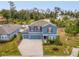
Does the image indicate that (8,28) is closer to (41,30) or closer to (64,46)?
(41,30)

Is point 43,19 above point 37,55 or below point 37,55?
above

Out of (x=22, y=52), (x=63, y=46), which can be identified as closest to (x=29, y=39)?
(x=22, y=52)

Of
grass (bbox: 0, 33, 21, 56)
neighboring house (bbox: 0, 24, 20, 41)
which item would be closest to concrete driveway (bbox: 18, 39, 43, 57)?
grass (bbox: 0, 33, 21, 56)

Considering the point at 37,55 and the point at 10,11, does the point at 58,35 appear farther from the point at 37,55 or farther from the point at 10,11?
the point at 10,11

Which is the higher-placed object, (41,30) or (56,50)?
(41,30)

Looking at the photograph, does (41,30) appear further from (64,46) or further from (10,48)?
(10,48)

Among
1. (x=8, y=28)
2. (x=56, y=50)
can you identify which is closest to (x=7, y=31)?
(x=8, y=28)

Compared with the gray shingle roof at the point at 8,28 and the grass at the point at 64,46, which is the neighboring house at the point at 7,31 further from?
the grass at the point at 64,46
